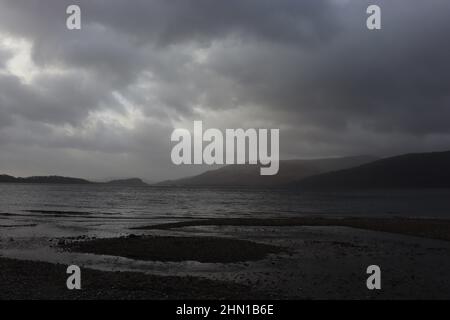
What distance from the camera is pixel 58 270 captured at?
22.8 meters

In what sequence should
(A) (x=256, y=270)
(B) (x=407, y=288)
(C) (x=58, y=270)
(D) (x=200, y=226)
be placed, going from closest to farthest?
(B) (x=407, y=288) < (C) (x=58, y=270) < (A) (x=256, y=270) < (D) (x=200, y=226)

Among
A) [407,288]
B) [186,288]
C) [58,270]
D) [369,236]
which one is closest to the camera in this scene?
[186,288]

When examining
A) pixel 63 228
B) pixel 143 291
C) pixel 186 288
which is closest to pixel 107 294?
pixel 143 291

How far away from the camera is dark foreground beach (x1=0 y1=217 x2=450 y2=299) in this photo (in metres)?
18.9

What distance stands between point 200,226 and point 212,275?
30.7 m

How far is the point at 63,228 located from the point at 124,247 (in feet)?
65.0

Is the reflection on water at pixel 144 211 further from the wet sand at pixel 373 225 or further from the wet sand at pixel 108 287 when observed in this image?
the wet sand at pixel 108 287

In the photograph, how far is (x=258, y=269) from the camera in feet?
82.6

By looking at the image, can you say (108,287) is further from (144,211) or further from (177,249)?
(144,211)

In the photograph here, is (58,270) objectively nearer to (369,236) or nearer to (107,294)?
(107,294)

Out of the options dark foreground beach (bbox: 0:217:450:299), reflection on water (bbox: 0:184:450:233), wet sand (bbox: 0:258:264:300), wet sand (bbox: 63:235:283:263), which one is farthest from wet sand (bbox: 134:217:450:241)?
wet sand (bbox: 0:258:264:300)

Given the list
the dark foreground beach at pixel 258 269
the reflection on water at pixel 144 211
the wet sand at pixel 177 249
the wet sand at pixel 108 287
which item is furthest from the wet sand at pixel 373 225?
the wet sand at pixel 108 287

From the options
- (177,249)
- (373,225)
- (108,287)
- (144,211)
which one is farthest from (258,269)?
(144,211)

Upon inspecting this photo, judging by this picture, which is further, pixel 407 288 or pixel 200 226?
pixel 200 226
